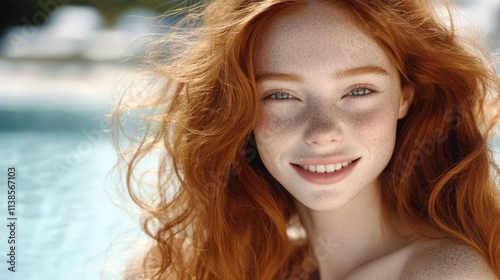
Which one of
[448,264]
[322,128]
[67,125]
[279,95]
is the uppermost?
[67,125]

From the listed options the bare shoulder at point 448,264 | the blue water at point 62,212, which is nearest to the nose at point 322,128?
the bare shoulder at point 448,264

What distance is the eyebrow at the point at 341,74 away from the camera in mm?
1853

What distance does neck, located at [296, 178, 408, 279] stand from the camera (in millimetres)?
2133

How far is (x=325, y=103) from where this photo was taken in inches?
73.6

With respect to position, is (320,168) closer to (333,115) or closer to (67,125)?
(333,115)

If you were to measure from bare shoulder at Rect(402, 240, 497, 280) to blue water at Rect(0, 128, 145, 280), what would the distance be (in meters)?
1.13

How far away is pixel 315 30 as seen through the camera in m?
1.87

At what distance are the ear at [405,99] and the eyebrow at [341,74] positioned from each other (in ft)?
0.50

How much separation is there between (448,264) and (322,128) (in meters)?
0.50

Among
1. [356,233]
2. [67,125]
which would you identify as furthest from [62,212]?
[356,233]

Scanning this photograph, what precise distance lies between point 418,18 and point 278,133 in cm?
49

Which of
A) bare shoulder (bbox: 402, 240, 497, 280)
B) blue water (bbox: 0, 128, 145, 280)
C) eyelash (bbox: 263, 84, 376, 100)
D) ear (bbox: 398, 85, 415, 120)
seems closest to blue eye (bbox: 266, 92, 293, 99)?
eyelash (bbox: 263, 84, 376, 100)

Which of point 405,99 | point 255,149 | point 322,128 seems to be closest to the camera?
point 322,128

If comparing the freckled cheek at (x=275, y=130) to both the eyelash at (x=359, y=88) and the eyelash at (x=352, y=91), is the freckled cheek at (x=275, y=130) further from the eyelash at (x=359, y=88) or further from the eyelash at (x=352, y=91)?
the eyelash at (x=359, y=88)
